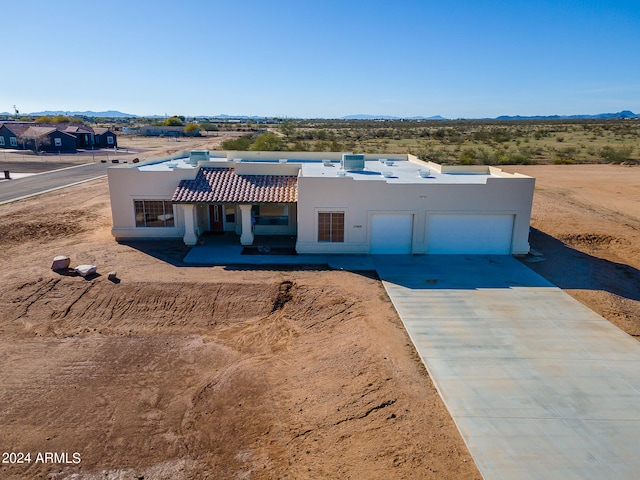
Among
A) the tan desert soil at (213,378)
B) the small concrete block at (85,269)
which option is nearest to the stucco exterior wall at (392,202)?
the tan desert soil at (213,378)

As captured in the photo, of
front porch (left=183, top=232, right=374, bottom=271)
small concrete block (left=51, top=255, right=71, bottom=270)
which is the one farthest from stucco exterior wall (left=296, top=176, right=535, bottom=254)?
small concrete block (left=51, top=255, right=71, bottom=270)

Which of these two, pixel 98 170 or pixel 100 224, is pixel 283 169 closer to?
pixel 100 224

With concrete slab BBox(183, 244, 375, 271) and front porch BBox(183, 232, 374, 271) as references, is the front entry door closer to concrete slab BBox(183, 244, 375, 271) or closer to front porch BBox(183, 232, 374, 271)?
front porch BBox(183, 232, 374, 271)

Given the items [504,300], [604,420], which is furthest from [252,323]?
[604,420]

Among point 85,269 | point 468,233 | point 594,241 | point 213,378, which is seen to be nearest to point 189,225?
point 85,269

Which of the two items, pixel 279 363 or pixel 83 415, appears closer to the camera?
pixel 83 415

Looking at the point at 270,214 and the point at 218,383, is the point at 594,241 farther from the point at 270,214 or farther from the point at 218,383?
the point at 218,383
